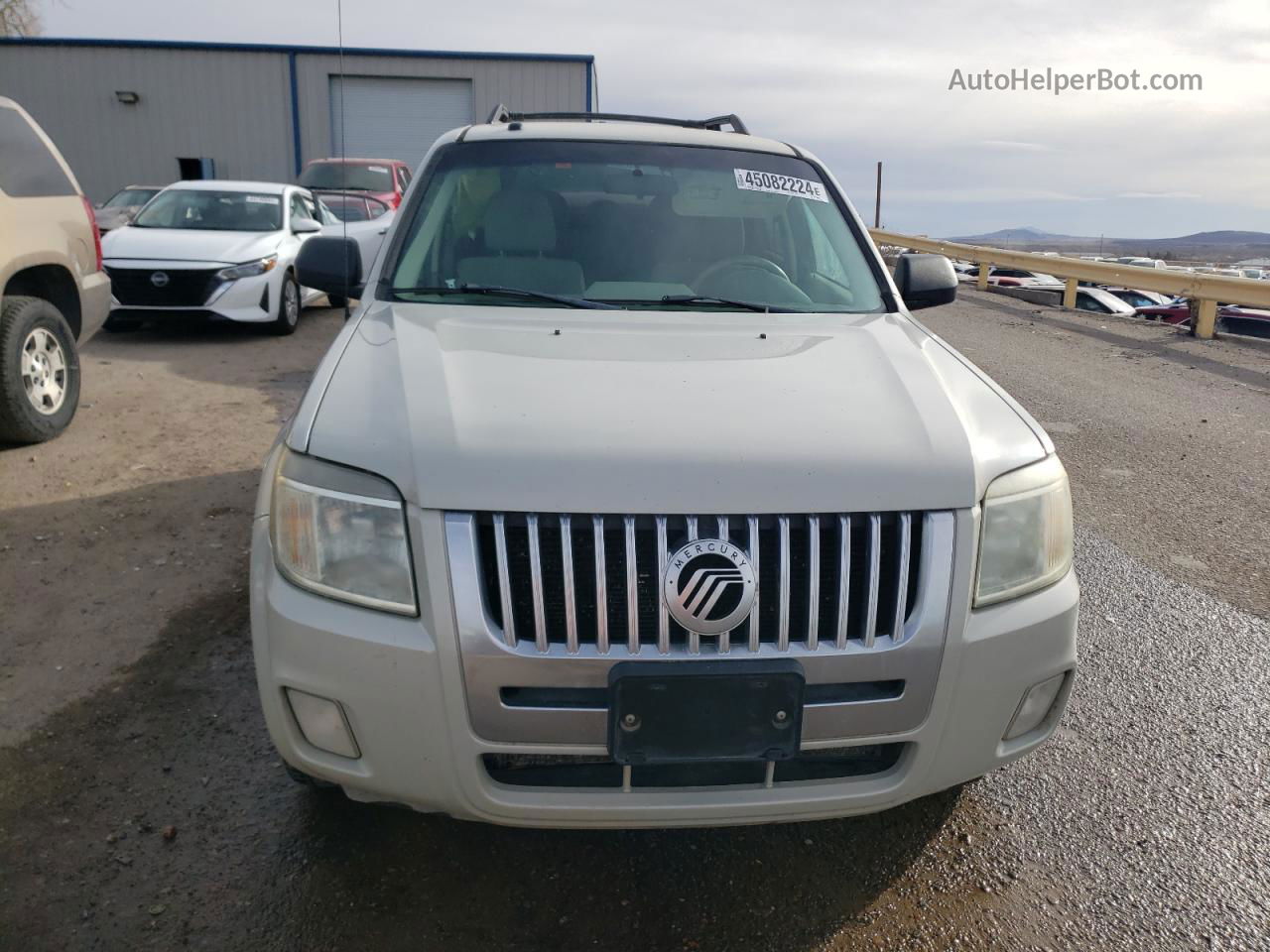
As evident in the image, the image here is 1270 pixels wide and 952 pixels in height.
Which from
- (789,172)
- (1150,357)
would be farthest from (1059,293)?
(789,172)

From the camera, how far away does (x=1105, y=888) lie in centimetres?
234

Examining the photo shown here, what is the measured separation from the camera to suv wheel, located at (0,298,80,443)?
17.9 feet

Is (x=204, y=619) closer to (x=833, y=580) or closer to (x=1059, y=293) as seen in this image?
(x=833, y=580)

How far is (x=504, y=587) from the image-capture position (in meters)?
1.91

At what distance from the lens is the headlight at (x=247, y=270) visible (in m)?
9.23

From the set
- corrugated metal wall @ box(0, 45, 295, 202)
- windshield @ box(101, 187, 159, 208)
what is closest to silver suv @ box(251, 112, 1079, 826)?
windshield @ box(101, 187, 159, 208)

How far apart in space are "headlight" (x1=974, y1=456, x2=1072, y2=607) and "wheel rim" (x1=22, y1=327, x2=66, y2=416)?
215 inches

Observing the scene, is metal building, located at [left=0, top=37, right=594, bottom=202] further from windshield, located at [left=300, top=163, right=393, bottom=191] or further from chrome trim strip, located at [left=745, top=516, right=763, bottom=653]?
chrome trim strip, located at [left=745, top=516, right=763, bottom=653]

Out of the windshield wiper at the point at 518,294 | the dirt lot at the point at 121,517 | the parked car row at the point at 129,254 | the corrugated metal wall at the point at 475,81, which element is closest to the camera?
the windshield wiper at the point at 518,294

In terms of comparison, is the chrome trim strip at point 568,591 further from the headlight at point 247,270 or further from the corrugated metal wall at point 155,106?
the corrugated metal wall at point 155,106

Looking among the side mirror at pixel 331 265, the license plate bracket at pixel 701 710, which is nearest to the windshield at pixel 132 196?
the side mirror at pixel 331 265

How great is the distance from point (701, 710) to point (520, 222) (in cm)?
202

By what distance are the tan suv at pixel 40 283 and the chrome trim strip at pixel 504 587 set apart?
15.6 feet

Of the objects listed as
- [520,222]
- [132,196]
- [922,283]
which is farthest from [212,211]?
[922,283]
